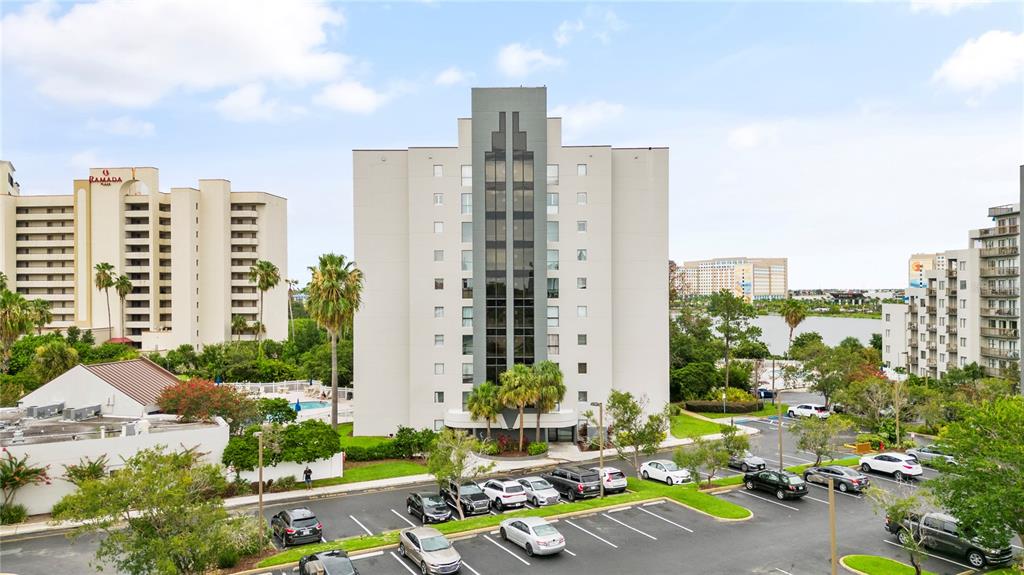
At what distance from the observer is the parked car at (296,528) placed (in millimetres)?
29531

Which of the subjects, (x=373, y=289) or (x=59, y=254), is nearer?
(x=373, y=289)

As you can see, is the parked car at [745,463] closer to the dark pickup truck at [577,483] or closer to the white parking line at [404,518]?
the dark pickup truck at [577,483]

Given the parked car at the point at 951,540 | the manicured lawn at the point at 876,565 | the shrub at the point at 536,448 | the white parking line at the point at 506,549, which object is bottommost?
the shrub at the point at 536,448

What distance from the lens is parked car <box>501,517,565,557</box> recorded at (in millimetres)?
26891

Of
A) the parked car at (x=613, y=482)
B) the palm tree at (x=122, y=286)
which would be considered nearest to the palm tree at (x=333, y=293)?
the parked car at (x=613, y=482)

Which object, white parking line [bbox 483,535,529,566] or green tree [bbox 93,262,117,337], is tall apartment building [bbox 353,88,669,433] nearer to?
white parking line [bbox 483,535,529,566]

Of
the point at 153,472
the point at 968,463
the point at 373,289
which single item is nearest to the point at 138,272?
the point at 373,289

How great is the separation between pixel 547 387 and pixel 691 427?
727 inches

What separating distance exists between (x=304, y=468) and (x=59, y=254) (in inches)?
3533

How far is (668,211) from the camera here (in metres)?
55.9

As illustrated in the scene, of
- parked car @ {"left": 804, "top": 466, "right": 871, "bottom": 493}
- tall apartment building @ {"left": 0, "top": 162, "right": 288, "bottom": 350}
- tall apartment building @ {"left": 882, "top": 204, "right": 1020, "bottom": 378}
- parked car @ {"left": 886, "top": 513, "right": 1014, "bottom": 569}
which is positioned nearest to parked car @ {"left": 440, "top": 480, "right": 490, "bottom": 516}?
parked car @ {"left": 886, "top": 513, "right": 1014, "bottom": 569}

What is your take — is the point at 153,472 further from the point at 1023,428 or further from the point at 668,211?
the point at 668,211

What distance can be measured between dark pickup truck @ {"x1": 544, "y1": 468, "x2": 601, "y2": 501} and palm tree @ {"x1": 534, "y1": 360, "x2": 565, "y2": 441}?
10332 millimetres

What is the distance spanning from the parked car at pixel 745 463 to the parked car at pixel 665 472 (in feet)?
13.3
